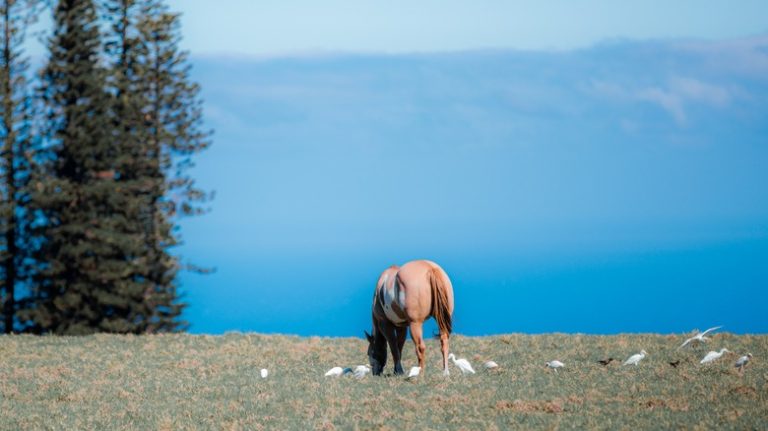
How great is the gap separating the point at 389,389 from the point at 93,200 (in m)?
19.3

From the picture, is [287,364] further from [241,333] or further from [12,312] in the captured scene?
[12,312]

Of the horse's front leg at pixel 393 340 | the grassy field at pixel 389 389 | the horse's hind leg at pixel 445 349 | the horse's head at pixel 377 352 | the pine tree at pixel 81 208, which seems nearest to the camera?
the grassy field at pixel 389 389

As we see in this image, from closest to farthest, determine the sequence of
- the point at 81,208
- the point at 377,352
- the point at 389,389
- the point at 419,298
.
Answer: the point at 389,389
the point at 419,298
the point at 377,352
the point at 81,208

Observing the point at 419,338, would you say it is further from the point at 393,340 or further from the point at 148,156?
the point at 148,156

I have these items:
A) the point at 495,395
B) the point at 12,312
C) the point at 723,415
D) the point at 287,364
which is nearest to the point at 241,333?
the point at 287,364

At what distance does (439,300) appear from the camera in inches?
587

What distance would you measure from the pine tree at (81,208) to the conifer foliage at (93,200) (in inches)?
1.3

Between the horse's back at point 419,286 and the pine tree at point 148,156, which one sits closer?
the horse's back at point 419,286

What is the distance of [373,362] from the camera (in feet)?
52.5

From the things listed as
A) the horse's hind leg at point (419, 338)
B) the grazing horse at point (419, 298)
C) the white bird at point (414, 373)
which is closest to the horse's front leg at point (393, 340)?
the grazing horse at point (419, 298)

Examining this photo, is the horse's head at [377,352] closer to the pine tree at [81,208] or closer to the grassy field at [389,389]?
the grassy field at [389,389]

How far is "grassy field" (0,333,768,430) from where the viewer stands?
11.4 meters

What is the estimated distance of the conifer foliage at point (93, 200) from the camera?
29.8 metres

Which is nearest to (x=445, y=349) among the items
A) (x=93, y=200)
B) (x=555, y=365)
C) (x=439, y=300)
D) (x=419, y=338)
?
(x=419, y=338)
